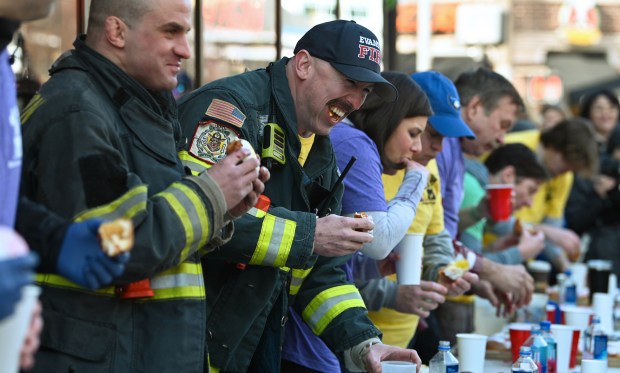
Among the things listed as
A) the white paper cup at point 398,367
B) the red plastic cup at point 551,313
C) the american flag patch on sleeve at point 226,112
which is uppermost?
the american flag patch on sleeve at point 226,112

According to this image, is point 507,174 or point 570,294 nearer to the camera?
point 570,294

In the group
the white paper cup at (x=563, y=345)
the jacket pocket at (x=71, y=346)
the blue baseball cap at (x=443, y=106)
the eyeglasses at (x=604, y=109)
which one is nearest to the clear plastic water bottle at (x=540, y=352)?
the white paper cup at (x=563, y=345)

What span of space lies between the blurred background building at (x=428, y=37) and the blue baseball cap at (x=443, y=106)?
1.62m

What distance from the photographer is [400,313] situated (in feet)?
16.8

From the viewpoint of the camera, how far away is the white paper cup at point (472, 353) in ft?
14.6

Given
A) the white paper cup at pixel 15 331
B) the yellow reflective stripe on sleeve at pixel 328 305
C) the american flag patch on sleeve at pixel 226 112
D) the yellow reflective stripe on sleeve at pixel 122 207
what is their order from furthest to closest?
the yellow reflective stripe on sleeve at pixel 328 305 < the american flag patch on sleeve at pixel 226 112 < the yellow reflective stripe on sleeve at pixel 122 207 < the white paper cup at pixel 15 331

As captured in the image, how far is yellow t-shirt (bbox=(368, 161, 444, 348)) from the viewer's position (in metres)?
5.06

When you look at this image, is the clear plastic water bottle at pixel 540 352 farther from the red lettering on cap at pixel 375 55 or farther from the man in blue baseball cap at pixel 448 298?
the red lettering on cap at pixel 375 55

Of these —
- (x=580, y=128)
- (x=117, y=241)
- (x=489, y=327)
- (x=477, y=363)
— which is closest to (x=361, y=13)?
(x=580, y=128)

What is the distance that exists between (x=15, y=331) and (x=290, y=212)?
5.44 ft

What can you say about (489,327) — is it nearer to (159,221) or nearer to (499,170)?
(499,170)

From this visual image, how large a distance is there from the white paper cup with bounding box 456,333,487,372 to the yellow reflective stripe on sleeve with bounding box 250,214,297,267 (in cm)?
124

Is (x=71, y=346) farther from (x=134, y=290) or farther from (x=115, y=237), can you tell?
(x=115, y=237)

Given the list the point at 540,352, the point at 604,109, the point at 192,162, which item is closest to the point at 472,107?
the point at 540,352
